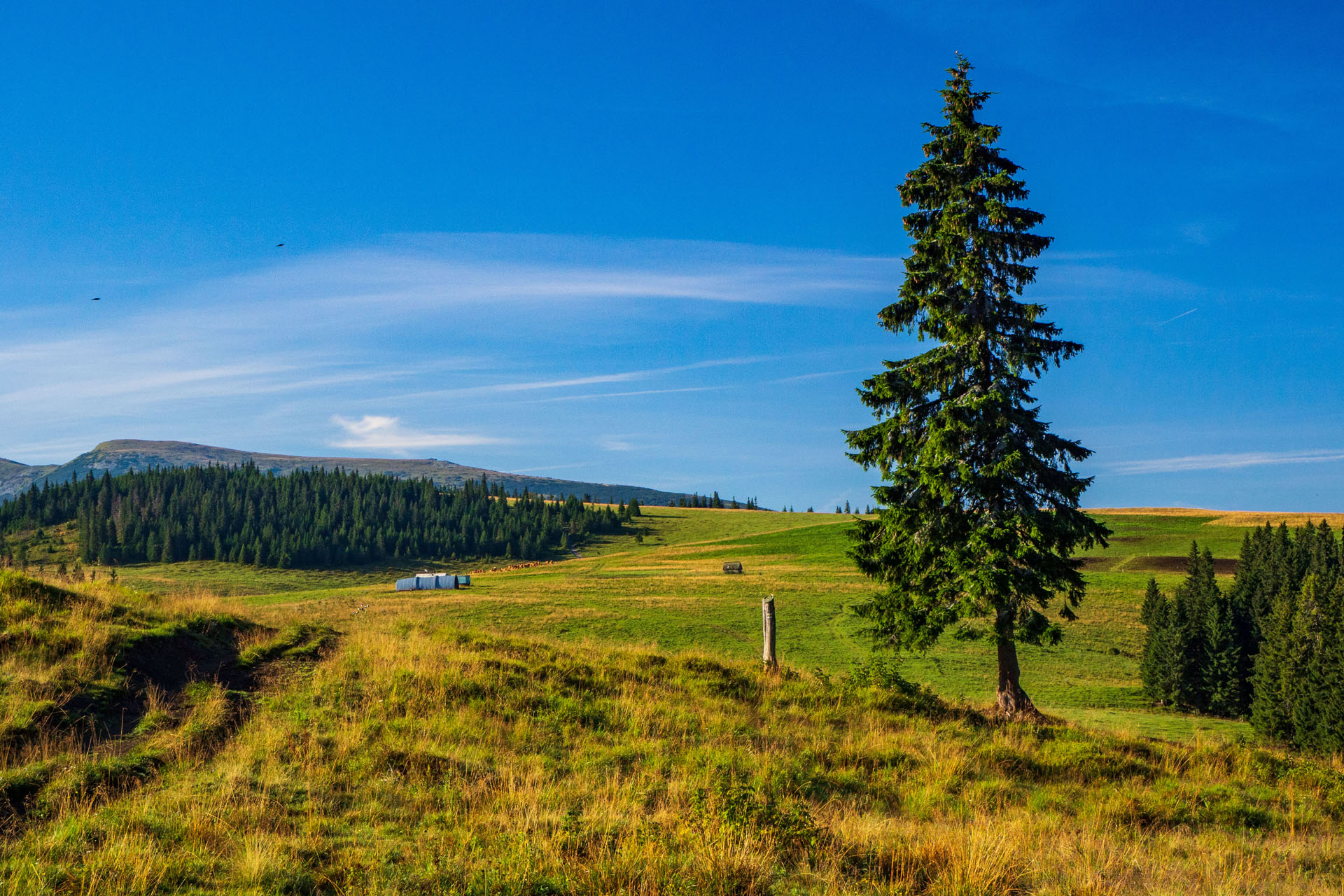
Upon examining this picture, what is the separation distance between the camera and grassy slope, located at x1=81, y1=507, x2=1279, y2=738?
3538 centimetres

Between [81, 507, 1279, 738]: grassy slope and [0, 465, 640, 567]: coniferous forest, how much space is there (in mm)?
41881

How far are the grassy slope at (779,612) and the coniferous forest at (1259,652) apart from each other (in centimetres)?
228

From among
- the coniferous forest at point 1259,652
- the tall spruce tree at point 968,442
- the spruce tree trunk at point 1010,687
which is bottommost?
the coniferous forest at point 1259,652

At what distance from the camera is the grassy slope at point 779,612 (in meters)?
35.4

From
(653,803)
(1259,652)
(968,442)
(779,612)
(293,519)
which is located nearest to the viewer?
(653,803)

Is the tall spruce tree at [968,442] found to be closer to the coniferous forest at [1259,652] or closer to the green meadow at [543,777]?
the green meadow at [543,777]

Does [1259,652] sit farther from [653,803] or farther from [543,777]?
[543,777]

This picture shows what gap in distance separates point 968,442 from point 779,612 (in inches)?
1500

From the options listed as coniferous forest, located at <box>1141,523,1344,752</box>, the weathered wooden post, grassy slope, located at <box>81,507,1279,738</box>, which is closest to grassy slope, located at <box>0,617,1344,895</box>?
the weathered wooden post

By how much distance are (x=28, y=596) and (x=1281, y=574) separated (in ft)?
290

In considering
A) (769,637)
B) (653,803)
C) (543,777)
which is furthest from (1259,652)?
(543,777)

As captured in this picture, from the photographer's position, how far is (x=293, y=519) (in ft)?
530

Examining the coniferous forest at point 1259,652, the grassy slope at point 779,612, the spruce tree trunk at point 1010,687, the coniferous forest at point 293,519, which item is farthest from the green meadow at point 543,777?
the coniferous forest at point 293,519

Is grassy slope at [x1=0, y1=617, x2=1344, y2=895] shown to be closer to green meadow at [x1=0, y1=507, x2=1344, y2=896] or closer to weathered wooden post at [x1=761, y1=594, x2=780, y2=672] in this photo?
green meadow at [x1=0, y1=507, x2=1344, y2=896]
